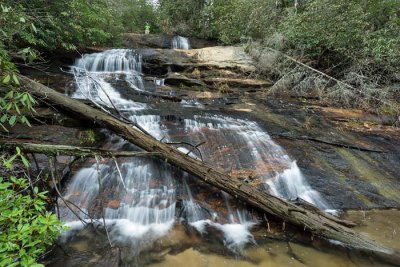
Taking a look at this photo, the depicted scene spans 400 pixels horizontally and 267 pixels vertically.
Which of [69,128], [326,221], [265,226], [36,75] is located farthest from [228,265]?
[36,75]

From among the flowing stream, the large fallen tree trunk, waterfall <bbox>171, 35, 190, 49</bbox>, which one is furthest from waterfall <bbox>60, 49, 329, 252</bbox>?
waterfall <bbox>171, 35, 190, 49</bbox>

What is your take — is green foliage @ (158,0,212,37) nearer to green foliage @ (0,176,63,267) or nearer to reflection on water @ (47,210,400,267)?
reflection on water @ (47,210,400,267)

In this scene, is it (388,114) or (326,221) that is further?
(388,114)

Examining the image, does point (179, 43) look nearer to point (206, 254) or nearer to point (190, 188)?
point (190, 188)

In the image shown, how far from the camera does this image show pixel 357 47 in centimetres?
1067

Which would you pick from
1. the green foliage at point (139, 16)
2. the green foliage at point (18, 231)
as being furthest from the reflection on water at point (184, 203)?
the green foliage at point (139, 16)

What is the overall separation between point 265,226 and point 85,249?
2651mm

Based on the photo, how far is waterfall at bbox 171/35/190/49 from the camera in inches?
680

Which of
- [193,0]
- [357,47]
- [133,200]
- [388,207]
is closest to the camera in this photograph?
[133,200]

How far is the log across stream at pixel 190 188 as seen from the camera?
14.1 feet

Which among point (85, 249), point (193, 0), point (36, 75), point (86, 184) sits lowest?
point (85, 249)

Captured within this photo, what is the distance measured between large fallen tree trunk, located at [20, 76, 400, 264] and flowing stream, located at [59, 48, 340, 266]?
0.89 ft

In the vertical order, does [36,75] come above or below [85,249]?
above

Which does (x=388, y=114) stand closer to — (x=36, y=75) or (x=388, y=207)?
(x=388, y=207)
